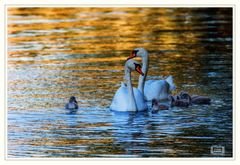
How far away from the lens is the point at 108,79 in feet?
65.3

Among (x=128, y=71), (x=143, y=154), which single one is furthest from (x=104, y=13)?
(x=143, y=154)

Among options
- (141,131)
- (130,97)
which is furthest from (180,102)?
(141,131)

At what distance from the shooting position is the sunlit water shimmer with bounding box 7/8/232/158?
50.5 feet

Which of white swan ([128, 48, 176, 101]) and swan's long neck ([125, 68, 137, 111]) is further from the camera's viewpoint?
white swan ([128, 48, 176, 101])

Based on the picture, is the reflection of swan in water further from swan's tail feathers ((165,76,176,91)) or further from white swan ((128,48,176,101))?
swan's tail feathers ((165,76,176,91))

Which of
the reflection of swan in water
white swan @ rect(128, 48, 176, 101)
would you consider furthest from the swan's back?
the reflection of swan in water

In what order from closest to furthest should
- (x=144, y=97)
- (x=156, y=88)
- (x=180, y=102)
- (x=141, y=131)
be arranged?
(x=141, y=131) < (x=180, y=102) < (x=156, y=88) < (x=144, y=97)

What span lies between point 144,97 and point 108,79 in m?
1.00

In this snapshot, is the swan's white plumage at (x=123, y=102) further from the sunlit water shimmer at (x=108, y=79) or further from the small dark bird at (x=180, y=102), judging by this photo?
the small dark bird at (x=180, y=102)

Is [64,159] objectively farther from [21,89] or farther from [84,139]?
[21,89]

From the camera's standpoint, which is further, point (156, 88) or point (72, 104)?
point (156, 88)

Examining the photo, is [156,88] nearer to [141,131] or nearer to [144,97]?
[144,97]

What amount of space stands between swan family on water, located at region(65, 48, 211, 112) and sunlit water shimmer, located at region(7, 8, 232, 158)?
8.3 inches

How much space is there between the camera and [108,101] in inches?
723
